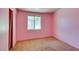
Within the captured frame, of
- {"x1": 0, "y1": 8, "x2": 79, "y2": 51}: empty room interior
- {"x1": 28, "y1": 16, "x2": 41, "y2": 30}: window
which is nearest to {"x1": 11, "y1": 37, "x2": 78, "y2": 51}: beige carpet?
{"x1": 0, "y1": 8, "x2": 79, "y2": 51}: empty room interior

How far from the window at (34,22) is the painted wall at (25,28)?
24 centimetres

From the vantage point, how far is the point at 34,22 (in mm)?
6688

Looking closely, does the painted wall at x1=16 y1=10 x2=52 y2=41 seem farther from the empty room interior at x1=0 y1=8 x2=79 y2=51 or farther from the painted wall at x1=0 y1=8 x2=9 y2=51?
the painted wall at x1=0 y1=8 x2=9 y2=51

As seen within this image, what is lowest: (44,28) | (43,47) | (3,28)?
(43,47)

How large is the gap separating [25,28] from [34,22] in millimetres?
908

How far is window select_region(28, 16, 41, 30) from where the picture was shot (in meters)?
6.48

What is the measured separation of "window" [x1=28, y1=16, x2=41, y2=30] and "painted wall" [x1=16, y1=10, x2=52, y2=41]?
0.24 meters

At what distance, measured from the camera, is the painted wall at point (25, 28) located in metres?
5.66

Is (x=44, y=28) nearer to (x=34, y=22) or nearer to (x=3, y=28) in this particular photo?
(x=34, y=22)

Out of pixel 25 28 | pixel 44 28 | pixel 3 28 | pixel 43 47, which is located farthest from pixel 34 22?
pixel 3 28

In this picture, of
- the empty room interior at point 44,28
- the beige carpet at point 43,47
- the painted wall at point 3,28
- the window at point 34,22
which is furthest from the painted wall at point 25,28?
the painted wall at point 3,28

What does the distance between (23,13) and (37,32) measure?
69.9 inches
